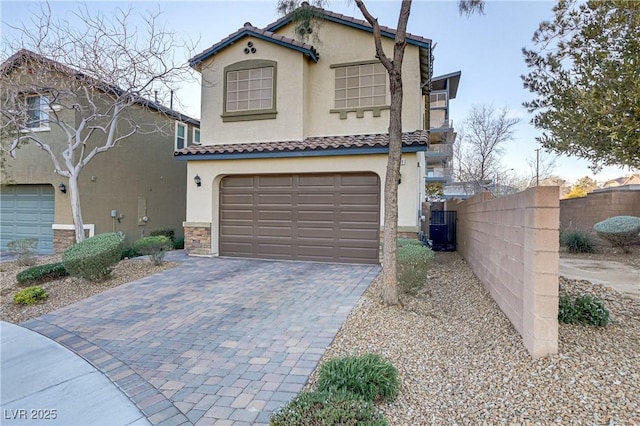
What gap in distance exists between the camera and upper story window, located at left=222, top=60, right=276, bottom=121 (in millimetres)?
11570

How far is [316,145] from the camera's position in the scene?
10336 mm

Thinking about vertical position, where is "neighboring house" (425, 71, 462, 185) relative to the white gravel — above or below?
above

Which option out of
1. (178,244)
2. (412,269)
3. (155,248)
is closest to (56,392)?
(412,269)

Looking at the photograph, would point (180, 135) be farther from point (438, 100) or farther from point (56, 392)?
point (438, 100)

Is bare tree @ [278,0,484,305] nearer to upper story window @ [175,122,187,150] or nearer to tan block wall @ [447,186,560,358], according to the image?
tan block wall @ [447,186,560,358]

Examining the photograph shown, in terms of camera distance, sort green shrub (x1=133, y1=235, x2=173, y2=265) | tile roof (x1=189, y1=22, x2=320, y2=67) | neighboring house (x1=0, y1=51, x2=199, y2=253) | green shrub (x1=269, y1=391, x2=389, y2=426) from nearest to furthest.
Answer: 1. green shrub (x1=269, y1=391, x2=389, y2=426)
2. green shrub (x1=133, y1=235, x2=173, y2=265)
3. tile roof (x1=189, y1=22, x2=320, y2=67)
4. neighboring house (x1=0, y1=51, x2=199, y2=253)

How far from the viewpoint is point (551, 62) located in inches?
232

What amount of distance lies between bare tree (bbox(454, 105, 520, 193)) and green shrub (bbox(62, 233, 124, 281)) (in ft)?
77.4

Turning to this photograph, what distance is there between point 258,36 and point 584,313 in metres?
11.2

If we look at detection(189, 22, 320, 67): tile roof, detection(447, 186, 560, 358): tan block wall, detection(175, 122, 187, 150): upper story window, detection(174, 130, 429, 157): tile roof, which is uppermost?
detection(189, 22, 320, 67): tile roof

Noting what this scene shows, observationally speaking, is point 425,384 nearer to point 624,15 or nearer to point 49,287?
point 624,15

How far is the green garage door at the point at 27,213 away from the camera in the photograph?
13.6 meters

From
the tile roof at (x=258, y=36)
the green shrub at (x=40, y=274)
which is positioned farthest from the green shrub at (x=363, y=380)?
the tile roof at (x=258, y=36)

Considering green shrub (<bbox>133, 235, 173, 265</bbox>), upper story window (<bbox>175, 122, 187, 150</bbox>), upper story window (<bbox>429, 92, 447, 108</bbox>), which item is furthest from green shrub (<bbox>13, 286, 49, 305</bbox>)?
upper story window (<bbox>429, 92, 447, 108</bbox>)
